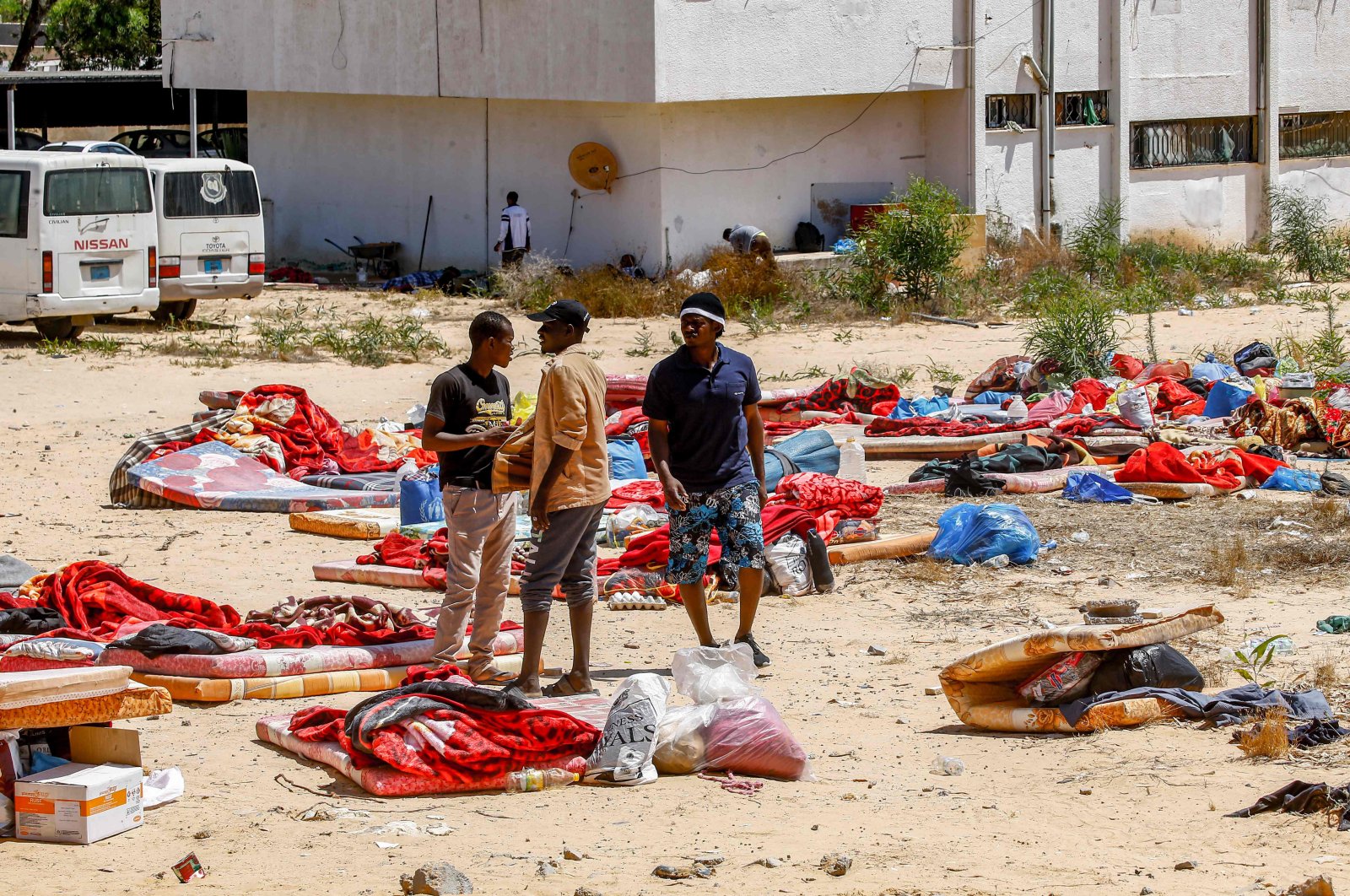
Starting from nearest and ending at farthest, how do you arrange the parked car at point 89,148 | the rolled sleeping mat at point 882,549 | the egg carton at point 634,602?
the egg carton at point 634,602
the rolled sleeping mat at point 882,549
the parked car at point 89,148

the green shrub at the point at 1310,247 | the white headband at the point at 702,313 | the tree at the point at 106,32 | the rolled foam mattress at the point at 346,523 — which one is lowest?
the rolled foam mattress at the point at 346,523

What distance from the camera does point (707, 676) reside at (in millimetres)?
5812

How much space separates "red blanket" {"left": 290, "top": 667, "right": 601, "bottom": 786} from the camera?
17.4 feet

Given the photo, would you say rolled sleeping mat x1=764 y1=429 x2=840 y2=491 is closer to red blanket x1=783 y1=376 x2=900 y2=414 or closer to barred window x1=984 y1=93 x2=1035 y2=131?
red blanket x1=783 y1=376 x2=900 y2=414

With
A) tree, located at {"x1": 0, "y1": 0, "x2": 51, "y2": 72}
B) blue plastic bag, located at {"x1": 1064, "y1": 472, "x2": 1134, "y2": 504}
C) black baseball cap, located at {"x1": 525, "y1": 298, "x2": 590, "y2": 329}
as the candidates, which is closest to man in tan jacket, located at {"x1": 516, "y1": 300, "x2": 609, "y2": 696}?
black baseball cap, located at {"x1": 525, "y1": 298, "x2": 590, "y2": 329}

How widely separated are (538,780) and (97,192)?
13513mm

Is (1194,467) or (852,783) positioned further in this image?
(1194,467)

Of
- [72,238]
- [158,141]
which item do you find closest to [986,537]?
[72,238]

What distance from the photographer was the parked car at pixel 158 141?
29359mm

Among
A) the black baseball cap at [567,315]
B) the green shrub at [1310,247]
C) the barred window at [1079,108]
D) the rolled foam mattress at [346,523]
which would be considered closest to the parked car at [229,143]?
the barred window at [1079,108]

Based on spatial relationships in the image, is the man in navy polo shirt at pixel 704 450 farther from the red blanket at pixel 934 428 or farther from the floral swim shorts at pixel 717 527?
the red blanket at pixel 934 428

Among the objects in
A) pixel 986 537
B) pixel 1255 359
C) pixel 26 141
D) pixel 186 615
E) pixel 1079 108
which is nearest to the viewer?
pixel 186 615

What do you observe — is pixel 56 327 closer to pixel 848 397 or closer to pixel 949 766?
pixel 848 397

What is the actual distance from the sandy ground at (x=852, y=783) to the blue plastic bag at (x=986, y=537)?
0.21 metres
